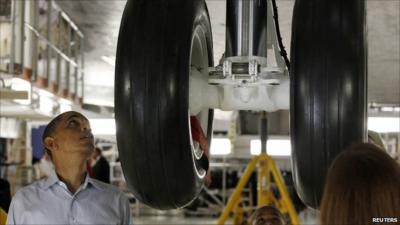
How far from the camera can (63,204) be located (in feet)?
10.2

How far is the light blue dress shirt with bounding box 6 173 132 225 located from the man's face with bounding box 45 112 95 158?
0.13 meters

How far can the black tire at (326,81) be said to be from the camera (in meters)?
2.90

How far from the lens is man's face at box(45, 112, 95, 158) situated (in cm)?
314

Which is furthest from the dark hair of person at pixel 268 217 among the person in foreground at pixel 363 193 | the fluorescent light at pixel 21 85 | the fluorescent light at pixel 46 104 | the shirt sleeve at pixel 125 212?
the fluorescent light at pixel 46 104

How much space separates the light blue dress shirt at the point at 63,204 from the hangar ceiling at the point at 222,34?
11.2 ft

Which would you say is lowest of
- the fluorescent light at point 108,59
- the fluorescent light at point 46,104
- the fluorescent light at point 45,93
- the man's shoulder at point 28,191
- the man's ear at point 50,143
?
the man's shoulder at point 28,191

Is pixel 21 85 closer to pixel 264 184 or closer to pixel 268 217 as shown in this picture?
pixel 264 184

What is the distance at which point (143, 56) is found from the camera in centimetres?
298

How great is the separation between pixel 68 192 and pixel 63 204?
0.06m

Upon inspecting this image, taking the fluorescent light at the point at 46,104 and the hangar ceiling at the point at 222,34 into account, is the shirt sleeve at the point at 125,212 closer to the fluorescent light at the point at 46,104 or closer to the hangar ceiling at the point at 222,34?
the hangar ceiling at the point at 222,34

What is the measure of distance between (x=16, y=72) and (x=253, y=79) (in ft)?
11.5

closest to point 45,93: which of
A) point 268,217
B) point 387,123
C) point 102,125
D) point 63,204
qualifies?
point 102,125

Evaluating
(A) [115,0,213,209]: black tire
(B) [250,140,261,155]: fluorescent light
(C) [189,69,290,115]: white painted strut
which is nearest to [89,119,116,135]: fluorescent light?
(B) [250,140,261,155]: fluorescent light

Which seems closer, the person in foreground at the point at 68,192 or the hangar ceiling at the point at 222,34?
the person in foreground at the point at 68,192
